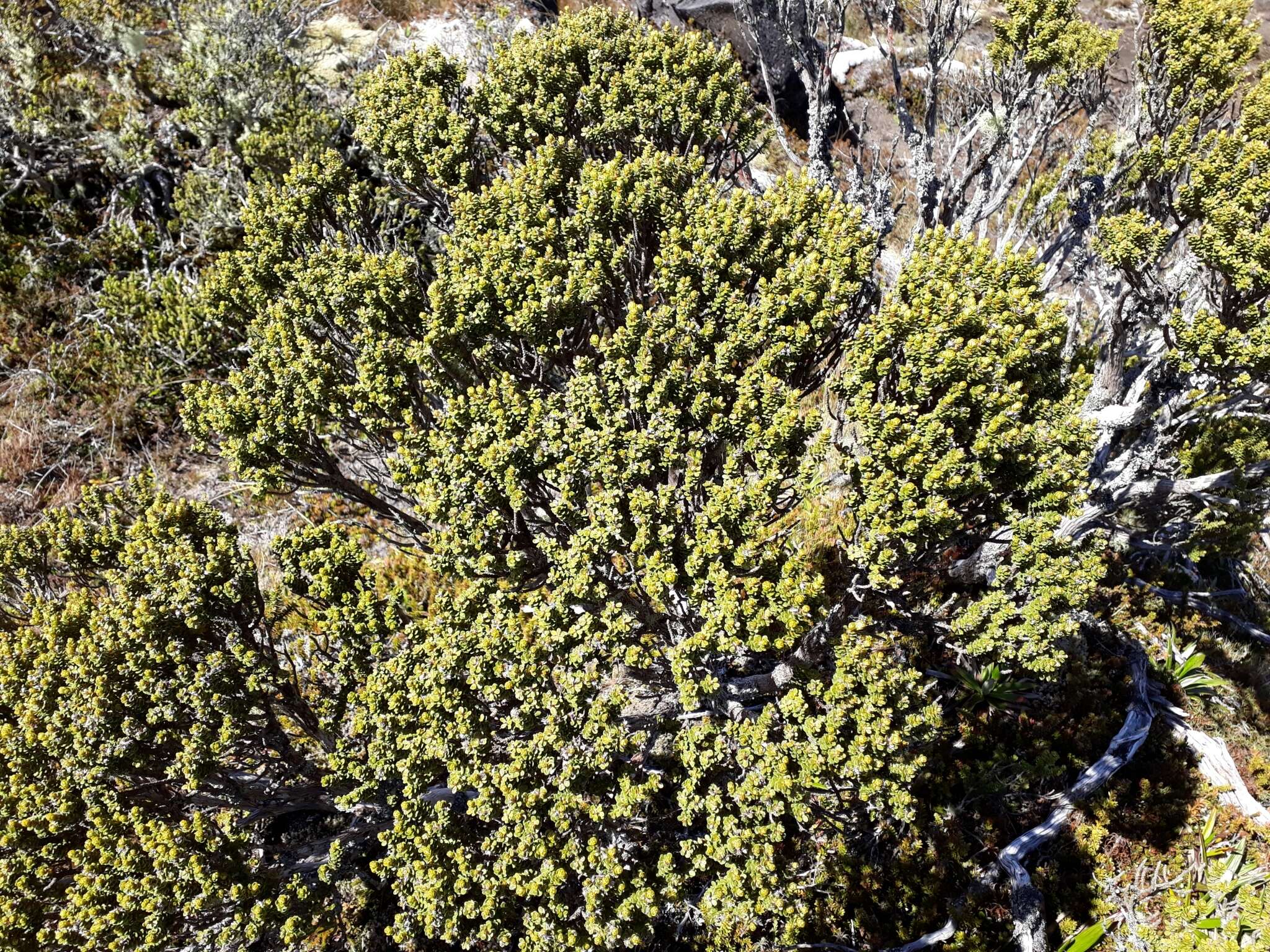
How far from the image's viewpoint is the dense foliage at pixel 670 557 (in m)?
6.46

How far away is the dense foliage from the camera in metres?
6.46

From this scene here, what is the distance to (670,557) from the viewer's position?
7168 mm

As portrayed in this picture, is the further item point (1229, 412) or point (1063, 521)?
point (1063, 521)

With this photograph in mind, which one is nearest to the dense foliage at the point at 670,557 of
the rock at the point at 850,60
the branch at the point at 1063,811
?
the branch at the point at 1063,811

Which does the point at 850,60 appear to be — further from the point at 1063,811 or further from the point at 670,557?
the point at 1063,811

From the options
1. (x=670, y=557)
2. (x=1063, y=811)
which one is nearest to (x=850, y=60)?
(x=670, y=557)

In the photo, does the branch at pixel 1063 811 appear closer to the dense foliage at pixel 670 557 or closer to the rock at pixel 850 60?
the dense foliage at pixel 670 557

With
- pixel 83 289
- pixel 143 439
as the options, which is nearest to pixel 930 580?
pixel 143 439

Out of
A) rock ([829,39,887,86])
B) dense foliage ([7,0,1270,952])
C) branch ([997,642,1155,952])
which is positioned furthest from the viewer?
rock ([829,39,887,86])

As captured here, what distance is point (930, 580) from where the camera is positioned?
378 inches

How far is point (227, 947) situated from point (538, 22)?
25.4 m

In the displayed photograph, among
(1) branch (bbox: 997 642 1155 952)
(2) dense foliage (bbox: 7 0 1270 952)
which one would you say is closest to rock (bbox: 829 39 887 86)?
(2) dense foliage (bbox: 7 0 1270 952)

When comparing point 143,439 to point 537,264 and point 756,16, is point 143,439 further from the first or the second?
point 756,16

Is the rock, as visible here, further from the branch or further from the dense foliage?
the branch
